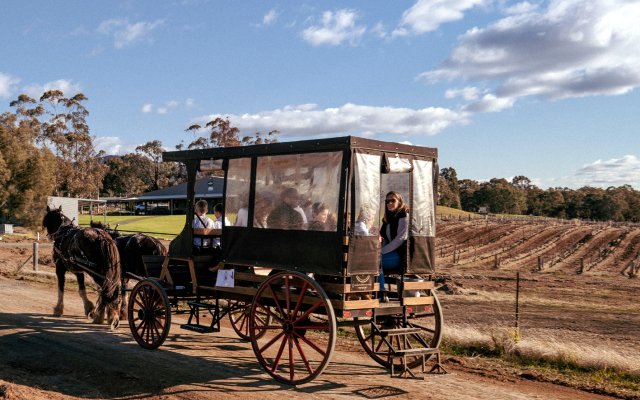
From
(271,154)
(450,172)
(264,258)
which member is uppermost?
(450,172)

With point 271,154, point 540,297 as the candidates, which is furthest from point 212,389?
point 540,297

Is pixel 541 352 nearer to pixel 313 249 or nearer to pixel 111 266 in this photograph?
pixel 313 249

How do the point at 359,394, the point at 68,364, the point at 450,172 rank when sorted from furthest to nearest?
the point at 450,172
the point at 68,364
the point at 359,394

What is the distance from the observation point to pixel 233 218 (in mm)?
7141

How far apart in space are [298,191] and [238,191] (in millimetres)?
1152

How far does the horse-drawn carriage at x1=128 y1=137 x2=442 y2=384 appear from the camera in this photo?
5.86m

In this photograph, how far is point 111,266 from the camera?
9352mm

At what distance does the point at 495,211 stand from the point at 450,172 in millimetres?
17161

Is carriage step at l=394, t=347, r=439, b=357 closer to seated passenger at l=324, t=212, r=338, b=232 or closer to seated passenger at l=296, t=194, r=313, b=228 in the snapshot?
seated passenger at l=324, t=212, r=338, b=232

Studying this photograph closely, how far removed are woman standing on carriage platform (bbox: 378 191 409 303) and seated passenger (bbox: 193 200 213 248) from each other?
2.97m

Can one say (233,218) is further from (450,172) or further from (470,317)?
(450,172)

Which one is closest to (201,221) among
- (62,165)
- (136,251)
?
(136,251)

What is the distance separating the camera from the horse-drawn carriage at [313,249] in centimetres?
586

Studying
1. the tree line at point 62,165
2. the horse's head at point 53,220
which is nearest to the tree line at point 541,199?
the tree line at point 62,165
